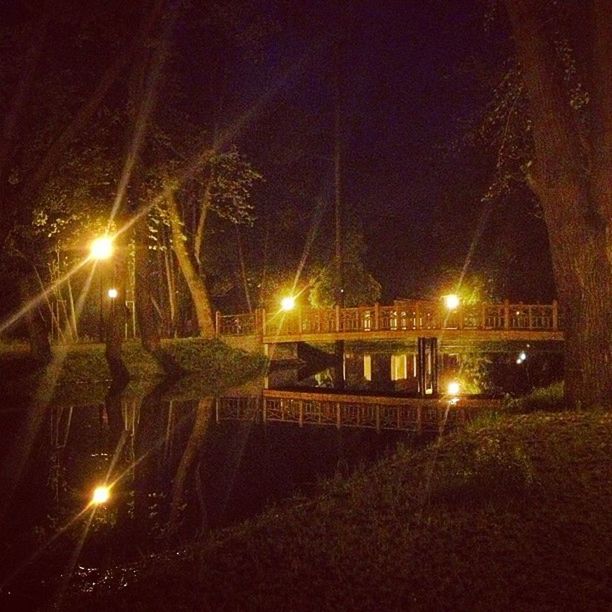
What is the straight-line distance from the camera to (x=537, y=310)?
27.4 meters

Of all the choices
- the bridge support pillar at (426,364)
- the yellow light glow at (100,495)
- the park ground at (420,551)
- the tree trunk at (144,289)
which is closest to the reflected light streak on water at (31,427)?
the yellow light glow at (100,495)

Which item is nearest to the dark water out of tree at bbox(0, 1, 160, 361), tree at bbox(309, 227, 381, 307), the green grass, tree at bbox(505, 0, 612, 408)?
the green grass

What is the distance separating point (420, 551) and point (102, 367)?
20.2 meters

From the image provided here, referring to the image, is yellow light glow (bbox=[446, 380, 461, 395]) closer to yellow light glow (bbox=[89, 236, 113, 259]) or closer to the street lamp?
the street lamp

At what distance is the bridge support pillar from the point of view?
88.8 feet

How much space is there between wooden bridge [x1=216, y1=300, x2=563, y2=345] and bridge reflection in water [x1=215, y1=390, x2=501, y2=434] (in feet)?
17.1

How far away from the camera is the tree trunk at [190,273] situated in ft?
83.2

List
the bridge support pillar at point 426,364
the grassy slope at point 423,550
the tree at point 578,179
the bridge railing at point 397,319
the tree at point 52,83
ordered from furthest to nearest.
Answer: the bridge support pillar at point 426,364 → the bridge railing at point 397,319 → the tree at point 578,179 → the tree at point 52,83 → the grassy slope at point 423,550

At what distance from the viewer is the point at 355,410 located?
2119 cm

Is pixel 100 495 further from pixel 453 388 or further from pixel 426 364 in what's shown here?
pixel 426 364

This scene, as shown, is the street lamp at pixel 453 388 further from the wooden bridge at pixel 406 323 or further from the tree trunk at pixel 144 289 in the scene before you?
the tree trunk at pixel 144 289

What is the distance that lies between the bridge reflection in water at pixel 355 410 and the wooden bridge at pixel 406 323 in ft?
17.1

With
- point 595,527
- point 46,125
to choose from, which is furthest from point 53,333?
point 595,527

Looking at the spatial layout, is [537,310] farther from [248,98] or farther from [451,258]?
[248,98]
